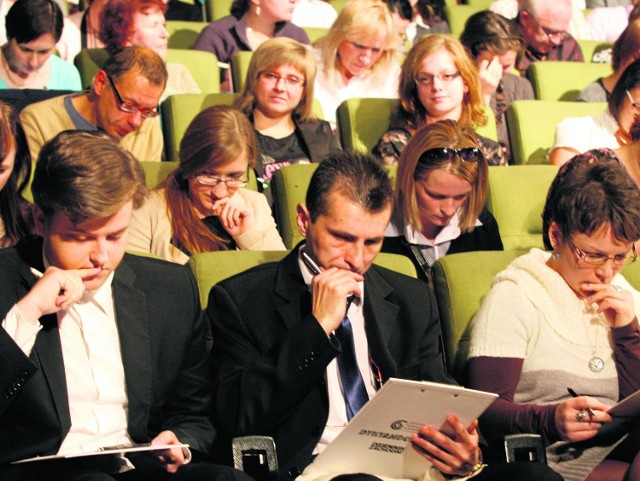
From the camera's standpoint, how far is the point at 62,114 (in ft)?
12.9

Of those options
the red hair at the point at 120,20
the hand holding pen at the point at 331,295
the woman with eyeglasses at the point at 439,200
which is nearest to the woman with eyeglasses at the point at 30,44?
the red hair at the point at 120,20

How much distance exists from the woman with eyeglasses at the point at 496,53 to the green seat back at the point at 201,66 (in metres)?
1.20

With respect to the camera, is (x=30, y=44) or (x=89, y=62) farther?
(x=89, y=62)

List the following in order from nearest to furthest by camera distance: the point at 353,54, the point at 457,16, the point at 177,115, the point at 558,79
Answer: the point at 177,115, the point at 353,54, the point at 558,79, the point at 457,16

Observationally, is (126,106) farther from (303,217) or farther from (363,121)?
(303,217)

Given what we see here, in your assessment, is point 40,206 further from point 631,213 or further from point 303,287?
point 631,213

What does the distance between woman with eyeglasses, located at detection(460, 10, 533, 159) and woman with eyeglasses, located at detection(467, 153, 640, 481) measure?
7.12ft

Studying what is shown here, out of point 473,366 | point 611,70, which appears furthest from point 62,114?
point 611,70

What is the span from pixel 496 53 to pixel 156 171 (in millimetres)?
2177

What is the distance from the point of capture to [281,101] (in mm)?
4316

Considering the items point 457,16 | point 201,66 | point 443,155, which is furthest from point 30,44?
point 457,16

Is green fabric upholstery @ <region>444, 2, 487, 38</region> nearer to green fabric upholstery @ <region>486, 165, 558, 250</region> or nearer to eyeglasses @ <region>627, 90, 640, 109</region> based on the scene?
eyeglasses @ <region>627, 90, 640, 109</region>

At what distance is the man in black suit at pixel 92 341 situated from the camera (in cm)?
225

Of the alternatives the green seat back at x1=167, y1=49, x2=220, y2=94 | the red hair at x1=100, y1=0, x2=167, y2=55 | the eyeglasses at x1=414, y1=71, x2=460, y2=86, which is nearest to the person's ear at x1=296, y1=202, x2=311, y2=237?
the eyeglasses at x1=414, y1=71, x2=460, y2=86
